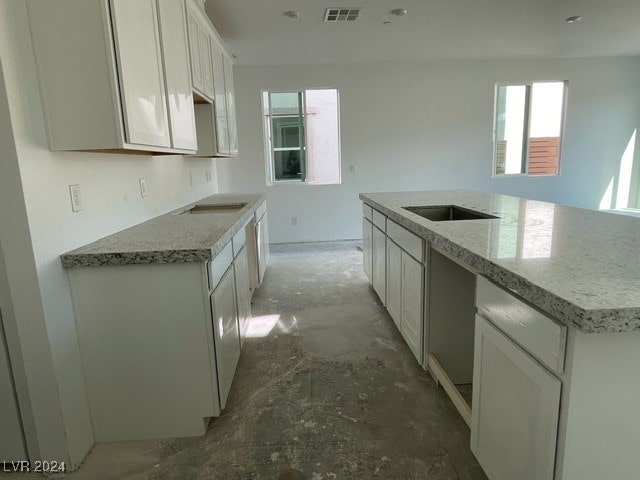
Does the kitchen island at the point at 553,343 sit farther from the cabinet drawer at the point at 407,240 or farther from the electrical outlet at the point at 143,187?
the electrical outlet at the point at 143,187

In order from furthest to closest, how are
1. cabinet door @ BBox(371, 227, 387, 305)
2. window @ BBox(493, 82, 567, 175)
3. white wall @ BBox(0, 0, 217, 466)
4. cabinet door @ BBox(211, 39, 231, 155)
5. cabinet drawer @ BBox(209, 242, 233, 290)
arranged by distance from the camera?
1. window @ BBox(493, 82, 567, 175)
2. cabinet door @ BBox(211, 39, 231, 155)
3. cabinet door @ BBox(371, 227, 387, 305)
4. cabinet drawer @ BBox(209, 242, 233, 290)
5. white wall @ BBox(0, 0, 217, 466)

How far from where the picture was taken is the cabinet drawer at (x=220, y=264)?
5.64 feet

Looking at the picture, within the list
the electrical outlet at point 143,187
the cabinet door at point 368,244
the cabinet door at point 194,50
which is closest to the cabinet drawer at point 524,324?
the electrical outlet at point 143,187

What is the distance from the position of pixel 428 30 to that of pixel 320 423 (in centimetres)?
434

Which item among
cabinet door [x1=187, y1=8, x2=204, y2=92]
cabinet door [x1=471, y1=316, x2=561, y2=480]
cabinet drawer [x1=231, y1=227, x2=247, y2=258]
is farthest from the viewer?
cabinet door [x1=187, y1=8, x2=204, y2=92]

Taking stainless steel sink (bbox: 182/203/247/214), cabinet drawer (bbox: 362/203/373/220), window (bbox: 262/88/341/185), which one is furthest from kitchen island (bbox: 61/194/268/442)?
window (bbox: 262/88/341/185)

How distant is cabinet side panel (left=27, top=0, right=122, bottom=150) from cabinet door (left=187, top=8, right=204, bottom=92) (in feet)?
3.96

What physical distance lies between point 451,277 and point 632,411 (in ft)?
3.72

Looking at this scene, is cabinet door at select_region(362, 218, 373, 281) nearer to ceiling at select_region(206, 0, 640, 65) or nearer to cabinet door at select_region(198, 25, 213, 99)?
cabinet door at select_region(198, 25, 213, 99)

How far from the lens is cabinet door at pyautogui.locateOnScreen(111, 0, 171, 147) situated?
1.53 m

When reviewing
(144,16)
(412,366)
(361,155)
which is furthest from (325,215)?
(144,16)

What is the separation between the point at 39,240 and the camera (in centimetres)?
144

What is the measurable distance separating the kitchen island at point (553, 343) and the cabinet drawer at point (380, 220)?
93 cm

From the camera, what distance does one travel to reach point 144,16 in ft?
5.82
